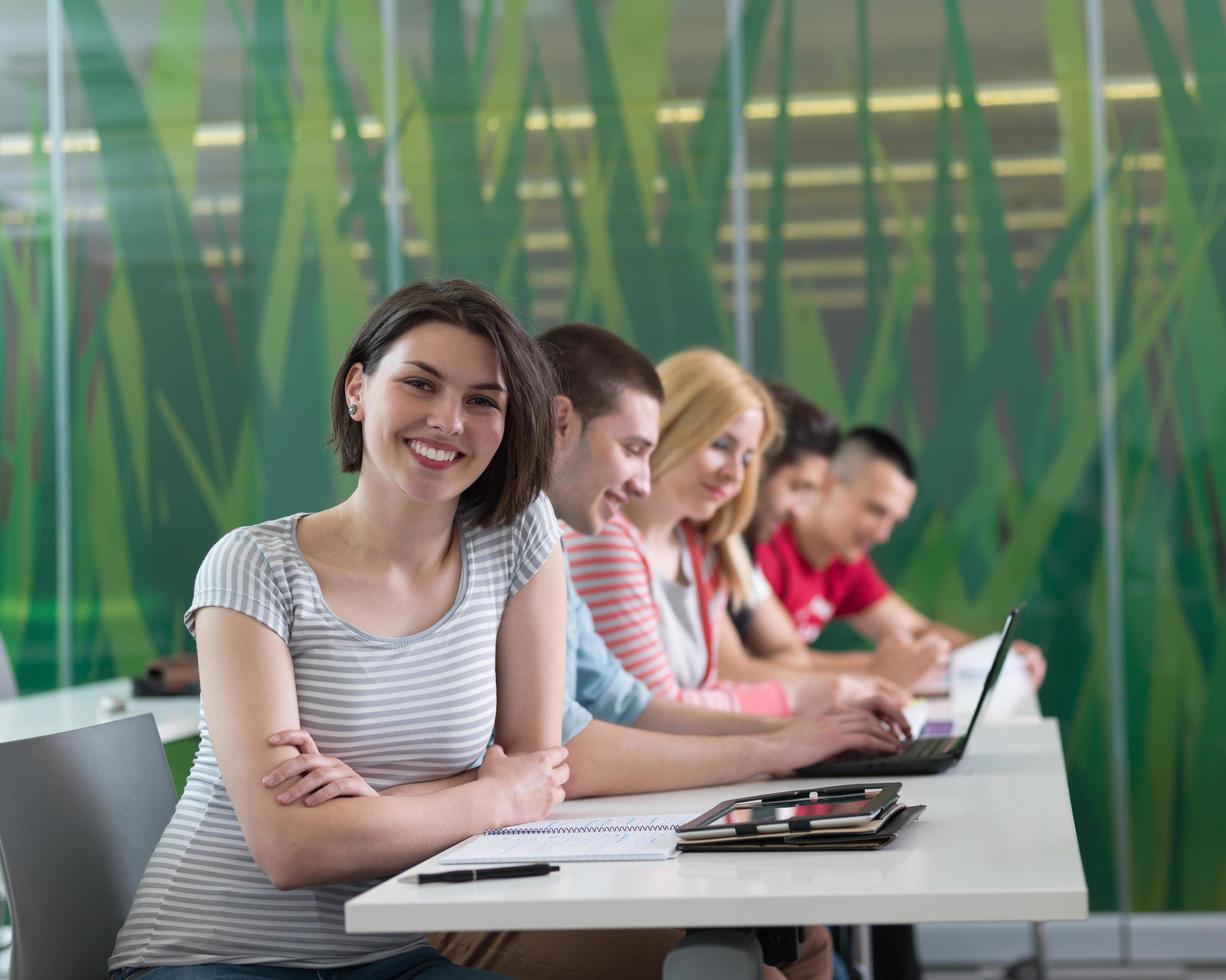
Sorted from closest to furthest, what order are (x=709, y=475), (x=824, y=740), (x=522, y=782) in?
1. (x=522, y=782)
2. (x=824, y=740)
3. (x=709, y=475)

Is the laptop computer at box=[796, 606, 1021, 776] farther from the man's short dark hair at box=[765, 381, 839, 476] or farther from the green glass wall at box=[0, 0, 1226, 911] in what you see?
the green glass wall at box=[0, 0, 1226, 911]

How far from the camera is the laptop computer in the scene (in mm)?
2152

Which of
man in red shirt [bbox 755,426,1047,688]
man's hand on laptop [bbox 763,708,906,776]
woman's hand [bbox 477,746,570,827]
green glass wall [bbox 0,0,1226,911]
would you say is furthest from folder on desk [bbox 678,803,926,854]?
green glass wall [bbox 0,0,1226,911]

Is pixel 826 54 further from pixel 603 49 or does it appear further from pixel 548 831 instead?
pixel 548 831

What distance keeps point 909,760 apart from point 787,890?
0.87 metres

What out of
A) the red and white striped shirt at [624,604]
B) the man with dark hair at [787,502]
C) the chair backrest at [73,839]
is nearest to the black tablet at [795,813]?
the chair backrest at [73,839]

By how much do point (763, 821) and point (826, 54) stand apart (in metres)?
3.44

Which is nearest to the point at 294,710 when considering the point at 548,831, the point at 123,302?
the point at 548,831

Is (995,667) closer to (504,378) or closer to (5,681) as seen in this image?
(504,378)

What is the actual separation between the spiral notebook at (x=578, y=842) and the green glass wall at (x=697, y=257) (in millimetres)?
2834

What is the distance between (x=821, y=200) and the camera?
15.0 feet

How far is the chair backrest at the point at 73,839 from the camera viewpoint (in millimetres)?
1682

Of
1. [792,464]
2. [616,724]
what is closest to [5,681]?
[792,464]

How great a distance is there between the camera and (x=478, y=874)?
4.81 ft
